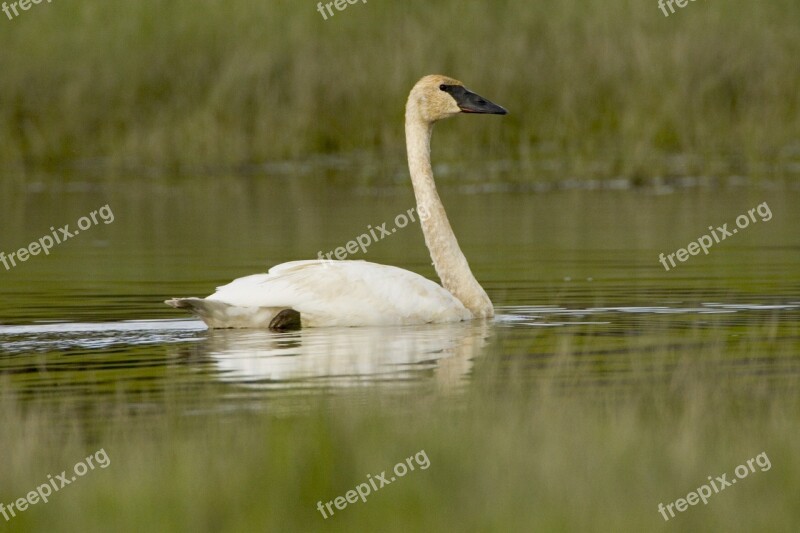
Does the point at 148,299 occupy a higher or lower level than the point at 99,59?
lower

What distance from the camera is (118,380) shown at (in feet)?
32.2

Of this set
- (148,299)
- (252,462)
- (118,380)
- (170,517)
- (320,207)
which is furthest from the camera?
(320,207)

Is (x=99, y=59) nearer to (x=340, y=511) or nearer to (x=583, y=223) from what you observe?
(x=583, y=223)

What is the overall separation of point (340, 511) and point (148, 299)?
831 cm

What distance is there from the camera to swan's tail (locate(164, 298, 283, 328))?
38.1 ft

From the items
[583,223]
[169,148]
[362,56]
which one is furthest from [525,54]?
[583,223]

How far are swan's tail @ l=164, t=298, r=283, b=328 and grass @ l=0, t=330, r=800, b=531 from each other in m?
2.52

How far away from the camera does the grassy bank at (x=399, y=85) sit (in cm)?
3100
